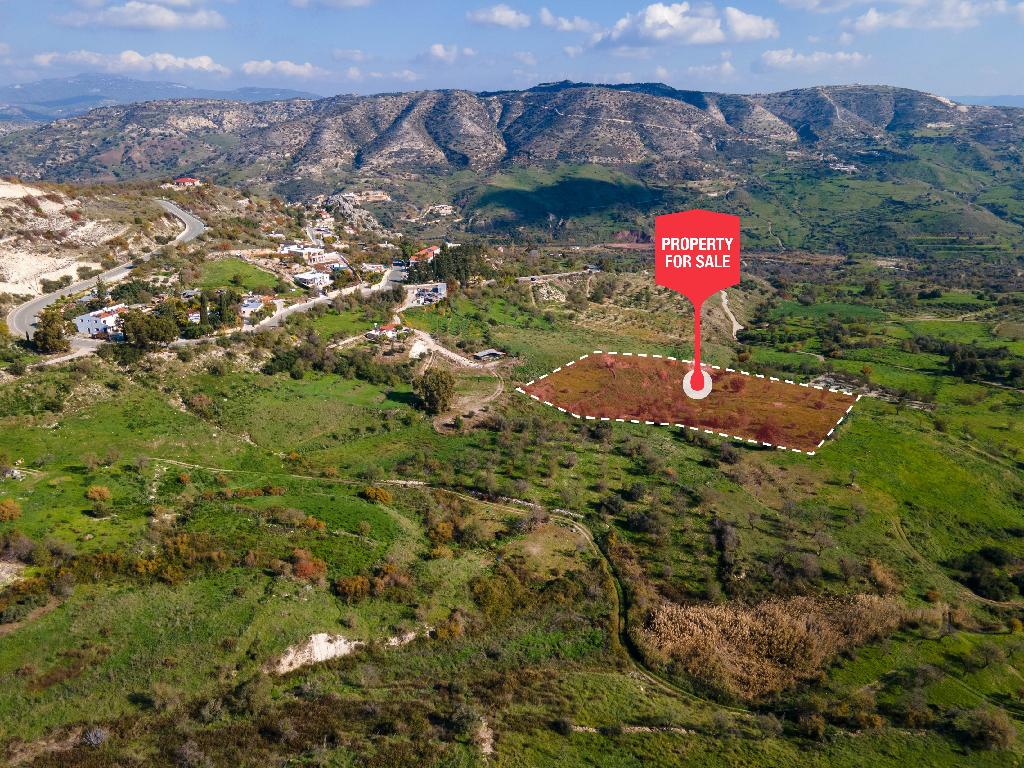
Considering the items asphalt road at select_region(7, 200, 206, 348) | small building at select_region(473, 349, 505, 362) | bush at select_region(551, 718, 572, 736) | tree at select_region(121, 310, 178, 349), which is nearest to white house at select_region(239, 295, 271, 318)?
tree at select_region(121, 310, 178, 349)

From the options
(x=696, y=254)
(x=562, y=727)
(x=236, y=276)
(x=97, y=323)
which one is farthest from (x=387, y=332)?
(x=562, y=727)

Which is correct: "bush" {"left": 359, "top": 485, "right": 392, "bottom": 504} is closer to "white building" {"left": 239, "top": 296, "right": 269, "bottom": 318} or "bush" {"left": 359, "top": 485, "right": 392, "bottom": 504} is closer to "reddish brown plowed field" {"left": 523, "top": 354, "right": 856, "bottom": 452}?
"reddish brown plowed field" {"left": 523, "top": 354, "right": 856, "bottom": 452}

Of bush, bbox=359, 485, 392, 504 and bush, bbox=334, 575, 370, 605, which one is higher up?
bush, bbox=359, 485, 392, 504

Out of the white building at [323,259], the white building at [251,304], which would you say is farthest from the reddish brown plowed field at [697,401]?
the white building at [323,259]

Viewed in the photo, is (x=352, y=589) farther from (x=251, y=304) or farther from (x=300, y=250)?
(x=300, y=250)

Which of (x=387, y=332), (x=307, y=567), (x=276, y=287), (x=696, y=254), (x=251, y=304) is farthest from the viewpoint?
(x=276, y=287)

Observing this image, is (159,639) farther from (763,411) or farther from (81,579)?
(763,411)
